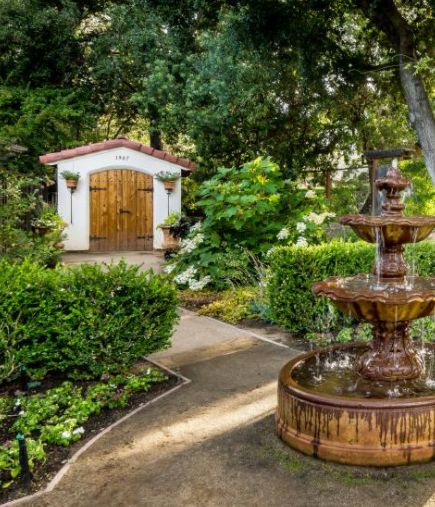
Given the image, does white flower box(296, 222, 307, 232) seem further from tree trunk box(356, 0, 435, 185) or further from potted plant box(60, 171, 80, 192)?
potted plant box(60, 171, 80, 192)

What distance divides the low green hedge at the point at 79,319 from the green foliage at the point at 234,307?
8.41 feet

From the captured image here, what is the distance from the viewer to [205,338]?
22.6 feet

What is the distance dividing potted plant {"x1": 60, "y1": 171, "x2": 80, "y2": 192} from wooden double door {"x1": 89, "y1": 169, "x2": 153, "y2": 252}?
1.58 feet

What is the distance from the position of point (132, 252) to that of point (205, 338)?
840cm

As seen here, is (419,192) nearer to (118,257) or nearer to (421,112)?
(421,112)

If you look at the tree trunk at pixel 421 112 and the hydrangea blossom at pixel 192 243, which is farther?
the tree trunk at pixel 421 112

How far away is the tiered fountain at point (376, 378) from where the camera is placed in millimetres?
3477

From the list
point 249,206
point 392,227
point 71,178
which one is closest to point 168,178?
point 71,178

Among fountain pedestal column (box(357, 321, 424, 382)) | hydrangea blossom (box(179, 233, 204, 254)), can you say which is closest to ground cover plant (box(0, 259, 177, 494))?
fountain pedestal column (box(357, 321, 424, 382))

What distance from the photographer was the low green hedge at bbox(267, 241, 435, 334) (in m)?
6.93

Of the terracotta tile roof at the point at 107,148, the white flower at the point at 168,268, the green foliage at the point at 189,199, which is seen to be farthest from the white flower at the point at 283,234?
the green foliage at the point at 189,199

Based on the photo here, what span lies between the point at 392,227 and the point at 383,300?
0.61 m

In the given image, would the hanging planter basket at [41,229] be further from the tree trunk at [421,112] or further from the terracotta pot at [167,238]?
the tree trunk at [421,112]

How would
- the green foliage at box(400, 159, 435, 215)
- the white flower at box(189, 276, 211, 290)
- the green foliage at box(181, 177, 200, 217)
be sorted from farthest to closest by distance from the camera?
the green foliage at box(181, 177, 200, 217), the green foliage at box(400, 159, 435, 215), the white flower at box(189, 276, 211, 290)
